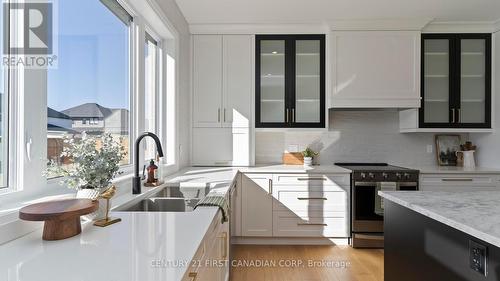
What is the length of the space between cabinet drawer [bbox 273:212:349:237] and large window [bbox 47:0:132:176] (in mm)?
1773

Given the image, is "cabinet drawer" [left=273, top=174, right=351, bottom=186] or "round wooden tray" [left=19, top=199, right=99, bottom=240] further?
"cabinet drawer" [left=273, top=174, right=351, bottom=186]

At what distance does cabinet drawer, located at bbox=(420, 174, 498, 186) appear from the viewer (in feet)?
9.89

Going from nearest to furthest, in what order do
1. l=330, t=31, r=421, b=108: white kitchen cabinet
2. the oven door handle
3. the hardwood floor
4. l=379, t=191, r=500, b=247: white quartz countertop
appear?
l=379, t=191, r=500, b=247: white quartz countertop, the hardwood floor, the oven door handle, l=330, t=31, r=421, b=108: white kitchen cabinet

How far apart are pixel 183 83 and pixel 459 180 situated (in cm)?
333

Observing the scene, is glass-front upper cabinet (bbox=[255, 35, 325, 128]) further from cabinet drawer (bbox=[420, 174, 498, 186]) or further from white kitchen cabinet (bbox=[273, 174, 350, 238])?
cabinet drawer (bbox=[420, 174, 498, 186])

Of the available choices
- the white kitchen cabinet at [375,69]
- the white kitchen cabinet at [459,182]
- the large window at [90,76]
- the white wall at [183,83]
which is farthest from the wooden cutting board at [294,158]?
the large window at [90,76]

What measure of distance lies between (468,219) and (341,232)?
6.65ft

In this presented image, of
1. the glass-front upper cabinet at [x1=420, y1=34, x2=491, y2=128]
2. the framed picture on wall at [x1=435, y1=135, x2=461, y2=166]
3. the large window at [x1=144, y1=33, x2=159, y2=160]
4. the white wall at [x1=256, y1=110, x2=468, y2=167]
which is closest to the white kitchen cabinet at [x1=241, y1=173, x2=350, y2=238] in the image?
the white wall at [x1=256, y1=110, x2=468, y2=167]

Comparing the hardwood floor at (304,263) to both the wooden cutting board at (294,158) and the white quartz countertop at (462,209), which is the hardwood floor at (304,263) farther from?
the white quartz countertop at (462,209)

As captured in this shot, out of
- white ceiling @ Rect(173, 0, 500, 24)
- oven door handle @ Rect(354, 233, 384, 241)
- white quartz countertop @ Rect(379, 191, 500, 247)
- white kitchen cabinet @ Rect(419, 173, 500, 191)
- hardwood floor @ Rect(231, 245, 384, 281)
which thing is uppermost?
white ceiling @ Rect(173, 0, 500, 24)

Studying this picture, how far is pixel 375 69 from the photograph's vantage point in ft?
10.5

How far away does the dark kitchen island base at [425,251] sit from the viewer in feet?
3.71

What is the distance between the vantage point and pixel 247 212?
3068 millimetres

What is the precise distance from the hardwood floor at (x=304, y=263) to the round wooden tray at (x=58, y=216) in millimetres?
1687
